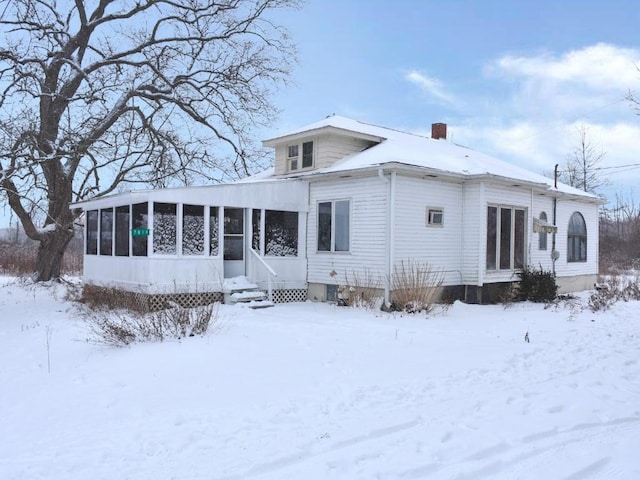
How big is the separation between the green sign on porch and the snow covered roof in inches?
182

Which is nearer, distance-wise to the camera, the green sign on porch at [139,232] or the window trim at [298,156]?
the green sign on porch at [139,232]

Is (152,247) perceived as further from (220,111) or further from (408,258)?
(220,111)

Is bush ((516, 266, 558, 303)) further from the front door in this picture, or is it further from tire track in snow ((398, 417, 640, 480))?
tire track in snow ((398, 417, 640, 480))

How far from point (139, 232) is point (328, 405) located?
8.44 metres

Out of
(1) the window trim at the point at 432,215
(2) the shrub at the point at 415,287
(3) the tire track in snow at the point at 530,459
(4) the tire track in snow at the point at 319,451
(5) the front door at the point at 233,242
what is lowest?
(4) the tire track in snow at the point at 319,451

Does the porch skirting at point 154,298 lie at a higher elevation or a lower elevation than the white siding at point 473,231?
lower

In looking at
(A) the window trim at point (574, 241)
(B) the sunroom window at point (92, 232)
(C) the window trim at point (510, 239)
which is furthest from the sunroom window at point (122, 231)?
(A) the window trim at point (574, 241)

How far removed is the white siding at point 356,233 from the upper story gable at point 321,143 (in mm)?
1177

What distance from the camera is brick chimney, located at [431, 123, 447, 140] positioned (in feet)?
68.5

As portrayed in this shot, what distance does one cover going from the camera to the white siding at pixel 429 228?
13.5 meters

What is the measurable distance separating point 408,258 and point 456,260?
184 cm

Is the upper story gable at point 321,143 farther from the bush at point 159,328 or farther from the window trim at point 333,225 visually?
the bush at point 159,328

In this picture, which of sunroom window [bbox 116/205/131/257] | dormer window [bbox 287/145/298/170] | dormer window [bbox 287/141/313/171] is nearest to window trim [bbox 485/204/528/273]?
dormer window [bbox 287/141/313/171]

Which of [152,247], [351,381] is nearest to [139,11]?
[152,247]
